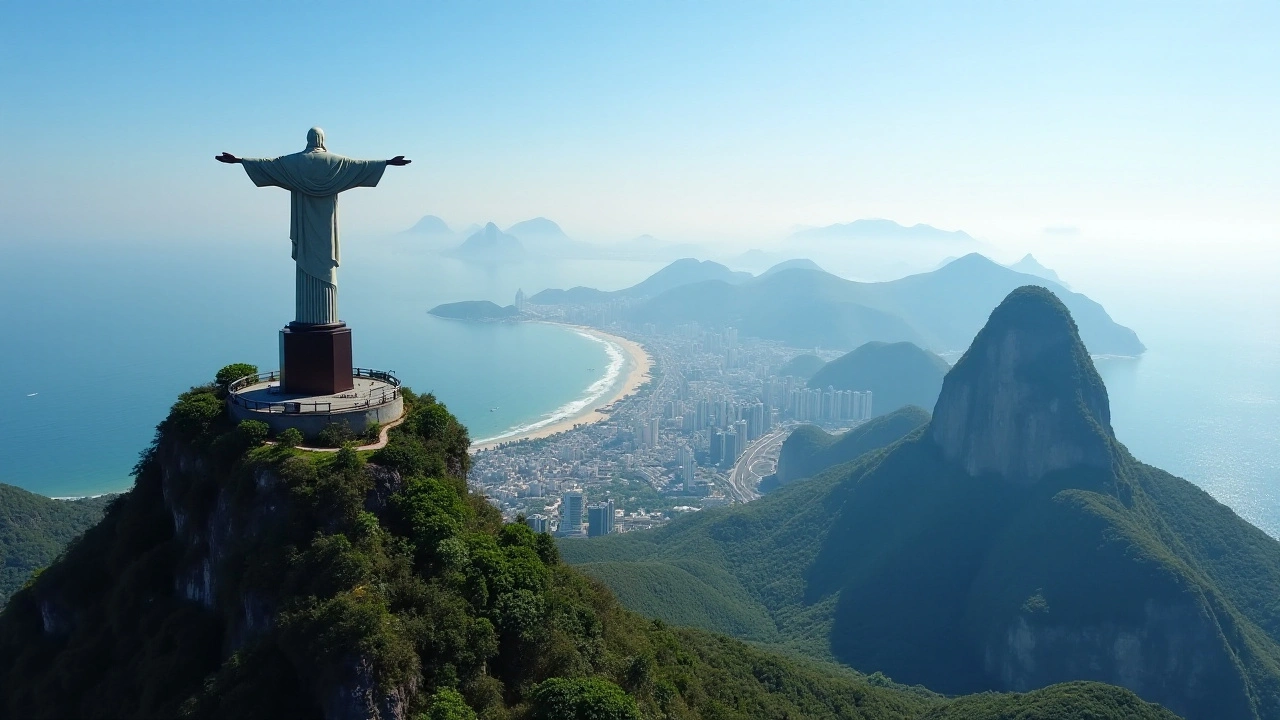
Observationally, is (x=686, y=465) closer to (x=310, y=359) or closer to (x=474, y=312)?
(x=310, y=359)

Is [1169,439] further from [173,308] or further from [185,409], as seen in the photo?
[173,308]

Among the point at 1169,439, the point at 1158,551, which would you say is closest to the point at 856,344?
the point at 1169,439

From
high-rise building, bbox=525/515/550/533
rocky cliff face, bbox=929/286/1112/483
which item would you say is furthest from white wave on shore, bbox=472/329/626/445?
rocky cliff face, bbox=929/286/1112/483

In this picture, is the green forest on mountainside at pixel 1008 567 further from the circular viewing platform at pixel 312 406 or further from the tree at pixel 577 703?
the tree at pixel 577 703

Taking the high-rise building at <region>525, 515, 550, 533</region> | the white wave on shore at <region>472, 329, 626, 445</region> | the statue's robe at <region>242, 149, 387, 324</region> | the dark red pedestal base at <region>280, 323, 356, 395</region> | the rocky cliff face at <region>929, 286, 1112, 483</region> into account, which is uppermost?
the statue's robe at <region>242, 149, 387, 324</region>

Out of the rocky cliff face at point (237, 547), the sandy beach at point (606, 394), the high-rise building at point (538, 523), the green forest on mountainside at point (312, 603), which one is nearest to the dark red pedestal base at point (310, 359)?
the green forest on mountainside at point (312, 603)

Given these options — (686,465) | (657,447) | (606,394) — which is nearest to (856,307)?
(606,394)

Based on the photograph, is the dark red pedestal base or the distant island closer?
the dark red pedestal base

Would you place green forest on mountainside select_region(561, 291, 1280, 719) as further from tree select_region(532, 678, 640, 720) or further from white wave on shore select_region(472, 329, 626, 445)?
white wave on shore select_region(472, 329, 626, 445)
